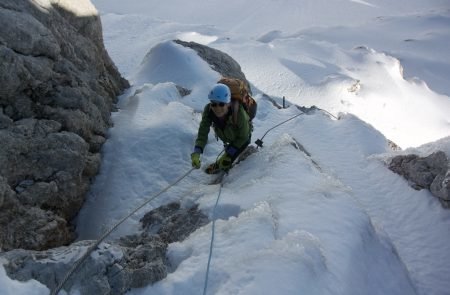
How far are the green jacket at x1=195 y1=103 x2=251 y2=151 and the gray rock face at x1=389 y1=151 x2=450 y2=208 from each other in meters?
3.45

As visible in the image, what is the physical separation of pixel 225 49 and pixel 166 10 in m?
15.9

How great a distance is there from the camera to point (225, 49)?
26656mm

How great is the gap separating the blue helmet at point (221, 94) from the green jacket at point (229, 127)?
50 centimetres

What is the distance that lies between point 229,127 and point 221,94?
84 centimetres

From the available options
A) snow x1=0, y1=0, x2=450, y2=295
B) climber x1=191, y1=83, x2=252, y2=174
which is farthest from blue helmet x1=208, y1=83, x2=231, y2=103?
snow x1=0, y1=0, x2=450, y2=295

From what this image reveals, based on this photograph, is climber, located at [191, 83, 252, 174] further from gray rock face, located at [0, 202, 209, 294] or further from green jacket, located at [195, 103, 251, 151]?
gray rock face, located at [0, 202, 209, 294]

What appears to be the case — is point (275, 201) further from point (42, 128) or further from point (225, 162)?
point (42, 128)

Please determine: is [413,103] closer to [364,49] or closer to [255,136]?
[364,49]

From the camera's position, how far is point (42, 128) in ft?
21.5

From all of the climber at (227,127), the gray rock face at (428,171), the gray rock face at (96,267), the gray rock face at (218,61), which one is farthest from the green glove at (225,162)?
the gray rock face at (218,61)

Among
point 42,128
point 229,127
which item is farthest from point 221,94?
point 42,128

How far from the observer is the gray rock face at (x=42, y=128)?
5785 millimetres

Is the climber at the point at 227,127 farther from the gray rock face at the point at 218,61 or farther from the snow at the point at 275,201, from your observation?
the gray rock face at the point at 218,61

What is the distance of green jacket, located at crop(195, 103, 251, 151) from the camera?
6779 mm
